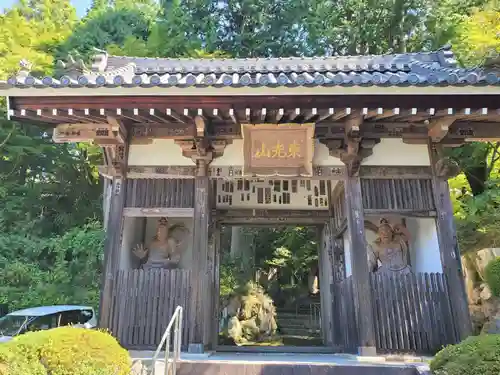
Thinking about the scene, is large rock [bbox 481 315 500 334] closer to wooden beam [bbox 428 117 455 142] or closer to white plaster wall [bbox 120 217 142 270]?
wooden beam [bbox 428 117 455 142]

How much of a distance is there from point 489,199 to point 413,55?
3771mm

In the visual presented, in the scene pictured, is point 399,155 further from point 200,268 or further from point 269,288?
point 269,288

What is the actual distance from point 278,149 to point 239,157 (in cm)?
70

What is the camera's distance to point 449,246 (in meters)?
6.27

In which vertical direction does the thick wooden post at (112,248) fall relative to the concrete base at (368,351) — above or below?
above

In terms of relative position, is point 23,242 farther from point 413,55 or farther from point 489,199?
point 489,199

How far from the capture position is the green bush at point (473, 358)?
3829 mm

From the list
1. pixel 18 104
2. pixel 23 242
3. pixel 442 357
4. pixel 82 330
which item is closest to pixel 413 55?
pixel 442 357

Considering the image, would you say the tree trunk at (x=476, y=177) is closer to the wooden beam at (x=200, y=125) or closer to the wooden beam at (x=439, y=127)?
the wooden beam at (x=439, y=127)

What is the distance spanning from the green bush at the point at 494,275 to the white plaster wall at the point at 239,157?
330 centimetres

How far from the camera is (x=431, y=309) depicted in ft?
20.0

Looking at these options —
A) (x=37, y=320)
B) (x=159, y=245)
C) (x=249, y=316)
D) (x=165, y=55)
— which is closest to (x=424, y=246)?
(x=159, y=245)

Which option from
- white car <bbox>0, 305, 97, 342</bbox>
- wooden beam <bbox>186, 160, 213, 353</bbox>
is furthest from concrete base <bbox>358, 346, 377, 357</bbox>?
white car <bbox>0, 305, 97, 342</bbox>

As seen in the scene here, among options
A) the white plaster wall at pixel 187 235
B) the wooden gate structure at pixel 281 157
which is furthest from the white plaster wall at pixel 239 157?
the white plaster wall at pixel 187 235
